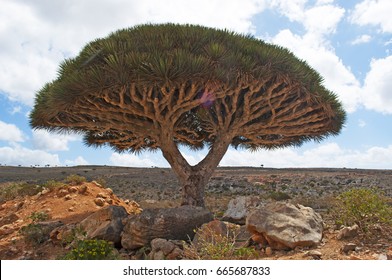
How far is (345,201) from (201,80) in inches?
170

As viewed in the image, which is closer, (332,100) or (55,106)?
(55,106)

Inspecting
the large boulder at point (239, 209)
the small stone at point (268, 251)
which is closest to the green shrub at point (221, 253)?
the small stone at point (268, 251)

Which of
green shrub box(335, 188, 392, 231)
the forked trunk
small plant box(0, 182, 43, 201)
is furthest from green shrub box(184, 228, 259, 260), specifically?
small plant box(0, 182, 43, 201)

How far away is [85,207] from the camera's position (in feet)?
44.3

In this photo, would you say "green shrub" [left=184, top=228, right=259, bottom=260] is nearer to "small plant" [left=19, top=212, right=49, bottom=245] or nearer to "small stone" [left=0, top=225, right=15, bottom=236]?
"small plant" [left=19, top=212, right=49, bottom=245]

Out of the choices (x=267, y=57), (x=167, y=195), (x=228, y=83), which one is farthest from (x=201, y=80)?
(x=167, y=195)

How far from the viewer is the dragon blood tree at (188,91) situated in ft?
32.7

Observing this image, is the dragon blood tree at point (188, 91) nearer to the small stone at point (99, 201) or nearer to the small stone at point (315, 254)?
the small stone at point (99, 201)

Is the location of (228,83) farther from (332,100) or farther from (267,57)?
(332,100)

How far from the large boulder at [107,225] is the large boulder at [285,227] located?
10.7ft

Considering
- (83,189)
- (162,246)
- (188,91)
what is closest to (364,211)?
(162,246)

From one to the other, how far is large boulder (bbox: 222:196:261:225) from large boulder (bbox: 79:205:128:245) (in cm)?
305

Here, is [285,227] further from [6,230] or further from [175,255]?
[6,230]

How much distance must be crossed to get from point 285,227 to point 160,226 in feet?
9.14
